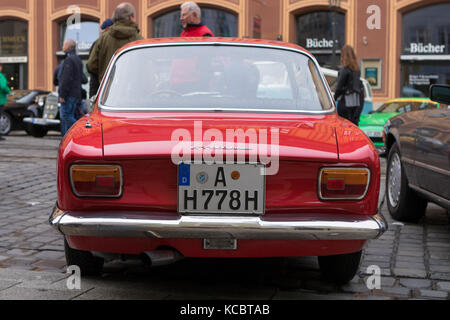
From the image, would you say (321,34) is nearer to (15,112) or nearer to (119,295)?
(15,112)

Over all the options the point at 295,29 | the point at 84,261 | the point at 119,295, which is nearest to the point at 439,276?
the point at 119,295

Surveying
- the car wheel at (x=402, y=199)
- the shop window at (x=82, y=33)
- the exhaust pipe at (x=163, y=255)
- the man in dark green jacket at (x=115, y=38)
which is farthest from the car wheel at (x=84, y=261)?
the shop window at (x=82, y=33)

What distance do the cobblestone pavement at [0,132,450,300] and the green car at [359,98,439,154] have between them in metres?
7.50

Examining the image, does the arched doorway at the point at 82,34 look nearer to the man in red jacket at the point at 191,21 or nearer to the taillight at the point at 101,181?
the man in red jacket at the point at 191,21

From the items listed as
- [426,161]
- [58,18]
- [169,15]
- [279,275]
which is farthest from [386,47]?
[279,275]

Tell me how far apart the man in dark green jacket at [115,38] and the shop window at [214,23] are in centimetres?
1979

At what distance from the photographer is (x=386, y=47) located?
25.4 m

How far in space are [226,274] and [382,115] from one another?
10476mm

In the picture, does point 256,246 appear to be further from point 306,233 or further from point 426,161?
point 426,161

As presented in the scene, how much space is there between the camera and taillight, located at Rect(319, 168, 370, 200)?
11.7 feet

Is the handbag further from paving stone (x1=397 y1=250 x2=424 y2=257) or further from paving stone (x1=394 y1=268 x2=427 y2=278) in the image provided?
paving stone (x1=394 y1=268 x2=427 y2=278)

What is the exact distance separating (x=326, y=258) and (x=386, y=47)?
22272mm

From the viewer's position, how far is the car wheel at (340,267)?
160 inches

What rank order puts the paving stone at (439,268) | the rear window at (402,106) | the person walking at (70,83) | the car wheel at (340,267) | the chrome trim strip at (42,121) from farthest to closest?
1. the chrome trim strip at (42,121)
2. the rear window at (402,106)
3. the person walking at (70,83)
4. the paving stone at (439,268)
5. the car wheel at (340,267)
